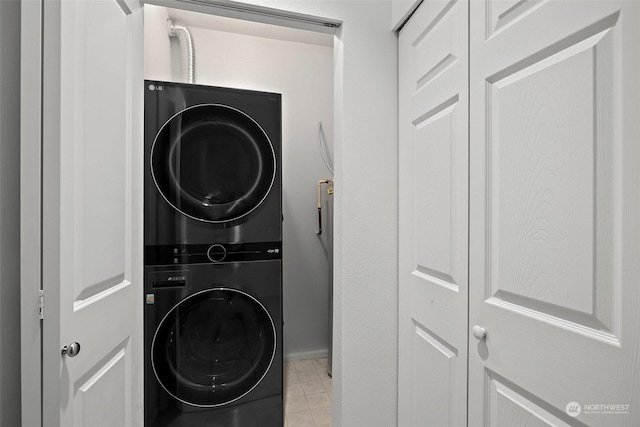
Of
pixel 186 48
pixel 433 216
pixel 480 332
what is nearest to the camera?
pixel 480 332

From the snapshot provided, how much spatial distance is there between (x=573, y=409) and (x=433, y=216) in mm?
620

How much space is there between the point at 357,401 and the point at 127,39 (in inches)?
64.9

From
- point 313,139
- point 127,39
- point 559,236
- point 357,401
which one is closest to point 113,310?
point 127,39

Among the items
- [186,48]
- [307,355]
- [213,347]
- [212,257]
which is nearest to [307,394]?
[307,355]

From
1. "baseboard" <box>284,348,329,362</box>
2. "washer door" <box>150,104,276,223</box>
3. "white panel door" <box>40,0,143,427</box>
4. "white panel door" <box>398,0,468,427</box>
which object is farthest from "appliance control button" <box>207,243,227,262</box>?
"baseboard" <box>284,348,329,362</box>

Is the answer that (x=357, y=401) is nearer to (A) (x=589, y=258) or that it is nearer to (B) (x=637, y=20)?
(A) (x=589, y=258)

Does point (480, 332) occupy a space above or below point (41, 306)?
below

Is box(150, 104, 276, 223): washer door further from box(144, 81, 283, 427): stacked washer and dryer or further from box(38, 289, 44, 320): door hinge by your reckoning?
box(38, 289, 44, 320): door hinge

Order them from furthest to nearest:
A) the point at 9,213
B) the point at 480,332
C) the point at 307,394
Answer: the point at 307,394, the point at 480,332, the point at 9,213

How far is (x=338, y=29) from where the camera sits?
4.44 feet

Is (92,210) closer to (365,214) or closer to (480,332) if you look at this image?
(365,214)

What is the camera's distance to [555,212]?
66 cm

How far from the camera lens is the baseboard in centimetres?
263

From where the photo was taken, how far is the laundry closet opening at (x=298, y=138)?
2496mm
